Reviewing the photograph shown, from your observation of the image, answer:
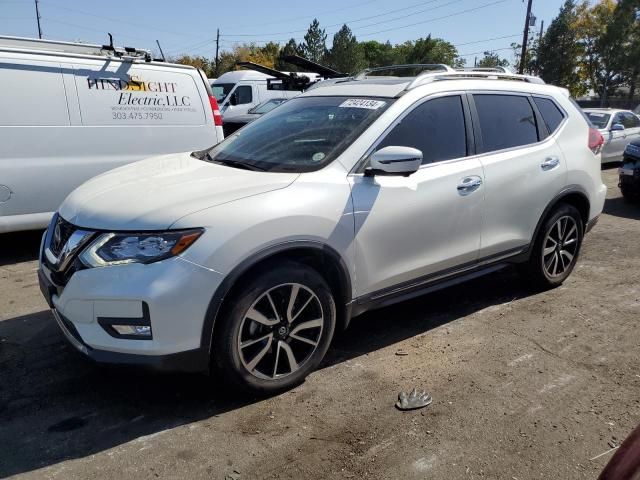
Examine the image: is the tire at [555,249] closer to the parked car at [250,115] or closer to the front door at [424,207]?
the front door at [424,207]

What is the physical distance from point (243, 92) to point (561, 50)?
128ft

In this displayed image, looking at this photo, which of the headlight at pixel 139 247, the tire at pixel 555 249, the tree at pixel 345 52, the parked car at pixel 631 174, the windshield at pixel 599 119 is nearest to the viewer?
the headlight at pixel 139 247

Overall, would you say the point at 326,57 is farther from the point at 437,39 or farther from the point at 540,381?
the point at 540,381

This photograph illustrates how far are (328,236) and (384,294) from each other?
0.65m

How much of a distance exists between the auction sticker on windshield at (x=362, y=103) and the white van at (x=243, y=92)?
1417 centimetres

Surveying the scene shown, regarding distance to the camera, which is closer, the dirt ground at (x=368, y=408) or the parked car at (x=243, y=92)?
the dirt ground at (x=368, y=408)

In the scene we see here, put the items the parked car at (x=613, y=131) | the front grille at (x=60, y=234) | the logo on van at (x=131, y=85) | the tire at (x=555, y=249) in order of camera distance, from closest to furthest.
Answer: the front grille at (x=60, y=234), the tire at (x=555, y=249), the logo on van at (x=131, y=85), the parked car at (x=613, y=131)

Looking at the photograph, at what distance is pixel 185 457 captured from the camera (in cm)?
265

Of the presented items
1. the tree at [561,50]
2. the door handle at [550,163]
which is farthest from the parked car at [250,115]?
the tree at [561,50]

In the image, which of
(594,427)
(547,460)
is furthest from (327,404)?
(594,427)

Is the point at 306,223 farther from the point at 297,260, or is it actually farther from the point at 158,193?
the point at 158,193

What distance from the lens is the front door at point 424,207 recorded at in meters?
3.36

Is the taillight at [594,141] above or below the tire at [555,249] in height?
above

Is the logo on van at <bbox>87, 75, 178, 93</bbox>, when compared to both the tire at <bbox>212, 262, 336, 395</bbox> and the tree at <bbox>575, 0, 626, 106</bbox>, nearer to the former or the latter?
the tire at <bbox>212, 262, 336, 395</bbox>
